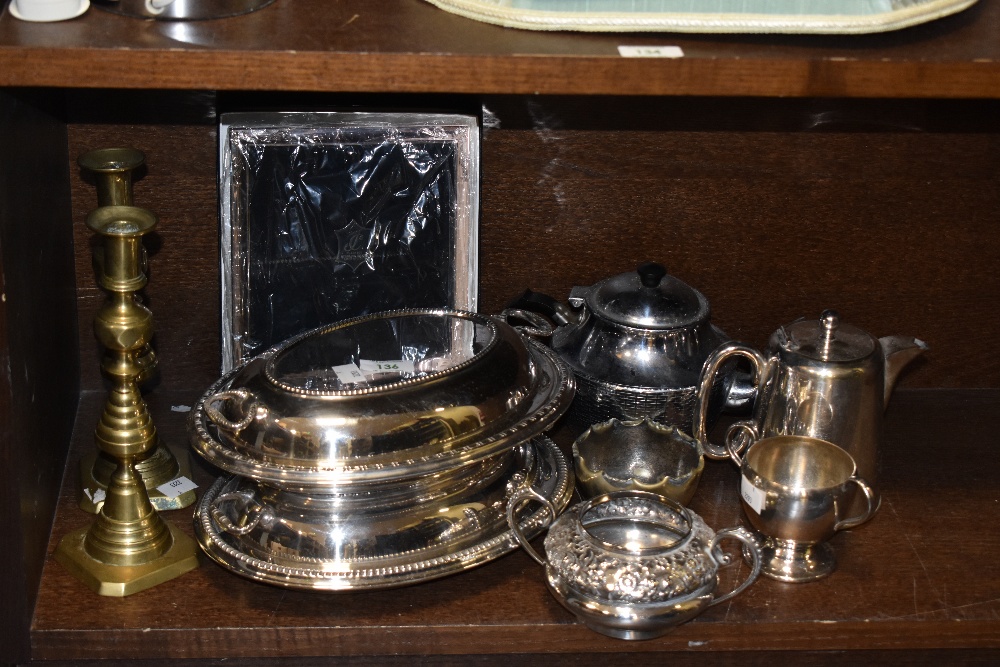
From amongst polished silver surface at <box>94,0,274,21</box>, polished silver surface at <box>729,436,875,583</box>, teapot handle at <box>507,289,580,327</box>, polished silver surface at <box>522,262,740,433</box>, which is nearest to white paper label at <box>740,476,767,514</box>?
polished silver surface at <box>729,436,875,583</box>

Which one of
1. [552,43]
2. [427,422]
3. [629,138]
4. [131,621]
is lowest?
[131,621]

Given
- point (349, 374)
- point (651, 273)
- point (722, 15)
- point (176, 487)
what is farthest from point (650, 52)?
point (176, 487)

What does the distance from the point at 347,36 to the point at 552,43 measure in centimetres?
13

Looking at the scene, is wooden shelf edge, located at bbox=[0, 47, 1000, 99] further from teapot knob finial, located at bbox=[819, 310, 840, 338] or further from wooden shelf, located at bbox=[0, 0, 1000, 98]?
teapot knob finial, located at bbox=[819, 310, 840, 338]

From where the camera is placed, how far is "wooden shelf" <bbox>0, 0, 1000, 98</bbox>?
73 centimetres

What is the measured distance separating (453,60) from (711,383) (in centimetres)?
37

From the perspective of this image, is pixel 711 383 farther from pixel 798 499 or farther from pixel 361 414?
pixel 361 414

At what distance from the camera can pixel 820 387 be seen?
0.94 metres

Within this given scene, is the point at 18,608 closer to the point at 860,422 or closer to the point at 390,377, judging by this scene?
the point at 390,377

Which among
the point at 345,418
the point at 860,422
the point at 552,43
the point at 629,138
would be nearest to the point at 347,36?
the point at 552,43

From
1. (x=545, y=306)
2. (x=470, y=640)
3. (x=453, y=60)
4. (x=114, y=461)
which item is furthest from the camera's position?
(x=545, y=306)

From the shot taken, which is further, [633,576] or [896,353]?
[896,353]

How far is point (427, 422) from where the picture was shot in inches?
33.9

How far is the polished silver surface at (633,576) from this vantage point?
814mm
